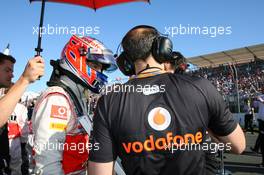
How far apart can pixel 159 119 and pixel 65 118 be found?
0.71m

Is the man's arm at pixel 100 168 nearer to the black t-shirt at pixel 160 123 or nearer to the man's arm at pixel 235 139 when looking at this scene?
the black t-shirt at pixel 160 123

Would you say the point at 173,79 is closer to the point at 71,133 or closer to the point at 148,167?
the point at 148,167

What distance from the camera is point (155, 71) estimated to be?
1.73 metres

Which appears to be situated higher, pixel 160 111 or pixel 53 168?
A: pixel 160 111

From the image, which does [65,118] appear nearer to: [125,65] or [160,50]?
[125,65]

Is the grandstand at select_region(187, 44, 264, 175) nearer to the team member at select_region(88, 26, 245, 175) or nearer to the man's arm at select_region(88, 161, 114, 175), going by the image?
the team member at select_region(88, 26, 245, 175)

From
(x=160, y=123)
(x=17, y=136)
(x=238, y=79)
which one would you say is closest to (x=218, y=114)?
(x=160, y=123)

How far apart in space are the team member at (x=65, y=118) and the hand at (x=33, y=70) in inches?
10.1

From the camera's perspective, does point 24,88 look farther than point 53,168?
Result: No

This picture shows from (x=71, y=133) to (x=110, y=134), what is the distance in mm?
506

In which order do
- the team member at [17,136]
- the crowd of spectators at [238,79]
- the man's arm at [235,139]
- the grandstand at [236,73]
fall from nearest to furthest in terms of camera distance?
the man's arm at [235,139] → the team member at [17,136] → the grandstand at [236,73] → the crowd of spectators at [238,79]

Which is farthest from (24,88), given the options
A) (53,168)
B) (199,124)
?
(199,124)

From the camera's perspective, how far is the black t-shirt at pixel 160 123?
5.28 ft

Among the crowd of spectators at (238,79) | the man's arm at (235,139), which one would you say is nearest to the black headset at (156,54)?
the man's arm at (235,139)
